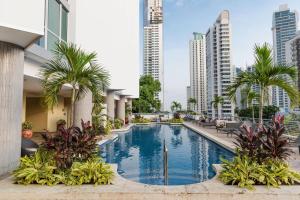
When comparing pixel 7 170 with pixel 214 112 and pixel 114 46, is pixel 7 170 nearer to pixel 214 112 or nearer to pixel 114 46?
pixel 114 46

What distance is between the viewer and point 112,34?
18.0 metres

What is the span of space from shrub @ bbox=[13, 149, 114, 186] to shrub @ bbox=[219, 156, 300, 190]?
2526 millimetres

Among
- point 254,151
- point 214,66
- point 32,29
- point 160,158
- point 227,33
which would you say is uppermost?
point 227,33

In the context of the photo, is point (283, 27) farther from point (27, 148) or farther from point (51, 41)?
point (27, 148)

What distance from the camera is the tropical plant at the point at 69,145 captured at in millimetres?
4824

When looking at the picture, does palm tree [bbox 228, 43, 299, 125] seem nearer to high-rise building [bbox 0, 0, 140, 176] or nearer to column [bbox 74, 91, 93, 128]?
high-rise building [bbox 0, 0, 140, 176]

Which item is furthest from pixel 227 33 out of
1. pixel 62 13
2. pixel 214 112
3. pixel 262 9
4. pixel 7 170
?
pixel 7 170

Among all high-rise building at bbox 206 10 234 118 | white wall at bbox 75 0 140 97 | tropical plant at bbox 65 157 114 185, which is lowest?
tropical plant at bbox 65 157 114 185

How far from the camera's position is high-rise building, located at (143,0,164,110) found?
11680 cm

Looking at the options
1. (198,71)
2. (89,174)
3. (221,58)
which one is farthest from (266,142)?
(198,71)

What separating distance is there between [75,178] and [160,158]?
4.59m

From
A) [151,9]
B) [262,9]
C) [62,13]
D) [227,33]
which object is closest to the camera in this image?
[62,13]

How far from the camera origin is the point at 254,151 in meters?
5.07

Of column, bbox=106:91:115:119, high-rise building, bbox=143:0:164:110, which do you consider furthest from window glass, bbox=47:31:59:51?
high-rise building, bbox=143:0:164:110
